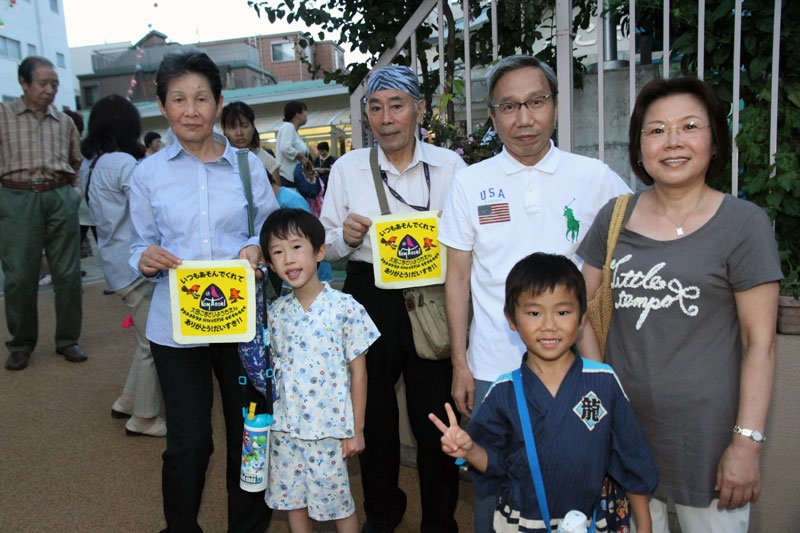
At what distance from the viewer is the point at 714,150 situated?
199 cm

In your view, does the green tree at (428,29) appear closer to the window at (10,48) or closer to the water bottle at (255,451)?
the water bottle at (255,451)

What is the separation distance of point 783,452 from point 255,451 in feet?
6.90

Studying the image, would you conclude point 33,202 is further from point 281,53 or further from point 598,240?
point 281,53

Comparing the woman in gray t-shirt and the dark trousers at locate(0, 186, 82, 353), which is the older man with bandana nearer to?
the woman in gray t-shirt

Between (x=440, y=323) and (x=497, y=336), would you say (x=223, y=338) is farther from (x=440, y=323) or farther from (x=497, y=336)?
(x=497, y=336)

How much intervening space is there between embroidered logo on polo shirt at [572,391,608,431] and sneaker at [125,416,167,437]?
10.7ft

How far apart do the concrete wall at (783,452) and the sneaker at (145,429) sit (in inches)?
137

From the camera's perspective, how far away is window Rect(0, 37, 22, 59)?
3434cm

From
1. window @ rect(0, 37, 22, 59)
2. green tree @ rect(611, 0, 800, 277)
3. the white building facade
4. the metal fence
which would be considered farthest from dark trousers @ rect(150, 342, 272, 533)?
window @ rect(0, 37, 22, 59)

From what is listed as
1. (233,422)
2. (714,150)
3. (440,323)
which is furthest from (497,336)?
(233,422)

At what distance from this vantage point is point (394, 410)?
121 inches

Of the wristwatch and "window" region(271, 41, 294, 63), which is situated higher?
"window" region(271, 41, 294, 63)

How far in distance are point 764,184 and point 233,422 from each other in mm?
2664

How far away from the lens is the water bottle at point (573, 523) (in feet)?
5.86
